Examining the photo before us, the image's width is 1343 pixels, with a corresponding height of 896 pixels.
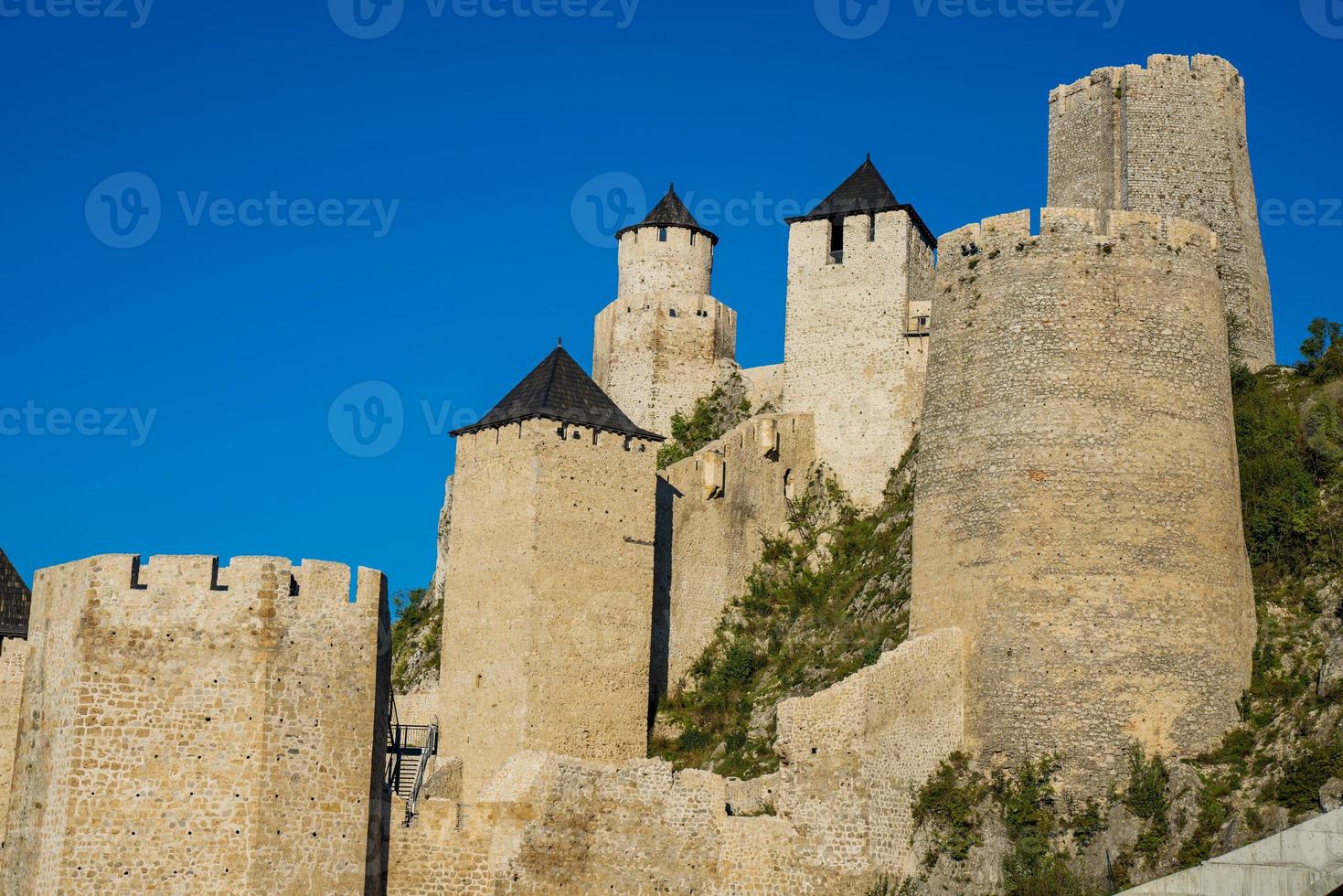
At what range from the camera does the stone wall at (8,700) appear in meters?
27.8

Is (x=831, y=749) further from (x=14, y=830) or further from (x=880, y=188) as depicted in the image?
(x=880, y=188)

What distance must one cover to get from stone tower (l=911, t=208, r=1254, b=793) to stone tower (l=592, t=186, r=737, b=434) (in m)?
15.8

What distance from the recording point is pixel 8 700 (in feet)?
92.6

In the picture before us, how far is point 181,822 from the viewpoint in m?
24.6

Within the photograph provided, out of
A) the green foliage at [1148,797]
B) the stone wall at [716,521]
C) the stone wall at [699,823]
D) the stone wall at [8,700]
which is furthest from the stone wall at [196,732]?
→ the stone wall at [716,521]

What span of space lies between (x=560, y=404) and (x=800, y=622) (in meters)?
7.47

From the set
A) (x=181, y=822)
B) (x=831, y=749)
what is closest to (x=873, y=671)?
(x=831, y=749)

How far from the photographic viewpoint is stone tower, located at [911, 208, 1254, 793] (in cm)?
3103

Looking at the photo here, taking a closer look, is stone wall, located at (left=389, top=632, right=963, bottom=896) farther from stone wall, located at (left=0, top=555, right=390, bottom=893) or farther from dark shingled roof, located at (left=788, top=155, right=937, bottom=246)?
dark shingled roof, located at (left=788, top=155, right=937, bottom=246)

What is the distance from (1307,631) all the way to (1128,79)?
50.3ft

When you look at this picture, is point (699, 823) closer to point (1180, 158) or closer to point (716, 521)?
point (716, 521)

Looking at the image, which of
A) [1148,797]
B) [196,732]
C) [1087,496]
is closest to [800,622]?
[1087,496]

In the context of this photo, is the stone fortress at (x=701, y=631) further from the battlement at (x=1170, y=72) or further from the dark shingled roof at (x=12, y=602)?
the dark shingled roof at (x=12, y=602)

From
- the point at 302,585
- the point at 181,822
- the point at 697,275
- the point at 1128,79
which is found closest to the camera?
the point at 181,822
